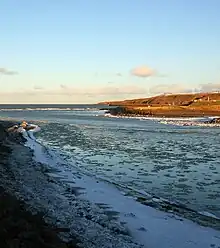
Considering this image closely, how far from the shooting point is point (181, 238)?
1052 cm

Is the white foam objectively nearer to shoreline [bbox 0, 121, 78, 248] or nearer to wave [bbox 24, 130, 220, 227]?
wave [bbox 24, 130, 220, 227]

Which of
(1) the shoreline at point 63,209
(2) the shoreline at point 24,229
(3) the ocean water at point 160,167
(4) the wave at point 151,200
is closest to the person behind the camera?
(2) the shoreline at point 24,229

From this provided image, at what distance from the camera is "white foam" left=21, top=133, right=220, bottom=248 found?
33.4 ft

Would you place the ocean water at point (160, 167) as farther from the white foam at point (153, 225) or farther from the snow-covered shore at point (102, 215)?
the snow-covered shore at point (102, 215)

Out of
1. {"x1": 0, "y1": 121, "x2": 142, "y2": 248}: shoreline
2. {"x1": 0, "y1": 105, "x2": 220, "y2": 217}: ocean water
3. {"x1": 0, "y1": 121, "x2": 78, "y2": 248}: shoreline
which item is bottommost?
{"x1": 0, "y1": 105, "x2": 220, "y2": 217}: ocean water

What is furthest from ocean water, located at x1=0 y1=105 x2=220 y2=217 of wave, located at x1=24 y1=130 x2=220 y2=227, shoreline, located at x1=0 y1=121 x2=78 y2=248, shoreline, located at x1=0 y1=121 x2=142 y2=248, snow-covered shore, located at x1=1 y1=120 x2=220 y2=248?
shoreline, located at x1=0 y1=121 x2=78 y2=248

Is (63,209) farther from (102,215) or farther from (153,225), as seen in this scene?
(153,225)

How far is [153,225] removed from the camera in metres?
11.6

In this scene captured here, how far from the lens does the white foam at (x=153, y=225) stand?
10195 mm

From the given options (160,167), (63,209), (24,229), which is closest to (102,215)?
(63,209)

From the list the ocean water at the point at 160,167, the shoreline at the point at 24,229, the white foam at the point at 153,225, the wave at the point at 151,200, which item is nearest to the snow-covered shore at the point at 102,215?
the white foam at the point at 153,225

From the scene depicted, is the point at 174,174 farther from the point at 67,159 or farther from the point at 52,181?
the point at 67,159

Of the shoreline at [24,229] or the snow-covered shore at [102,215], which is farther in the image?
the snow-covered shore at [102,215]

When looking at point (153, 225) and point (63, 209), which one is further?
point (63, 209)
